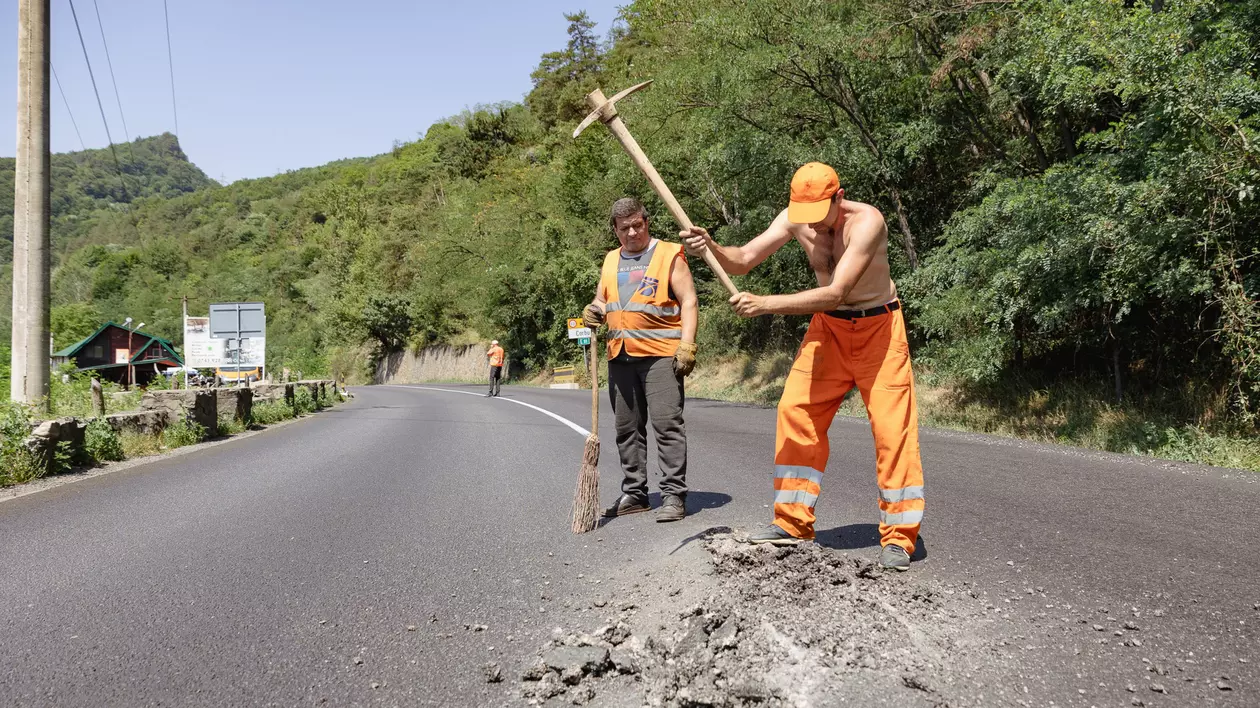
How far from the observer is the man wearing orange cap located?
3578mm

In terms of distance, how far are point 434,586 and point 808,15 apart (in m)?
14.0

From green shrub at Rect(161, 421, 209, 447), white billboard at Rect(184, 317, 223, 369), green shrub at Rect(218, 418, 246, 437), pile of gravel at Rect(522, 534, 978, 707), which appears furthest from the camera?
white billboard at Rect(184, 317, 223, 369)

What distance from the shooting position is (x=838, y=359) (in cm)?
386

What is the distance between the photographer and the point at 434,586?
3646mm

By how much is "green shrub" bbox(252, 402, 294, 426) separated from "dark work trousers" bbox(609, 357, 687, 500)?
1161 cm

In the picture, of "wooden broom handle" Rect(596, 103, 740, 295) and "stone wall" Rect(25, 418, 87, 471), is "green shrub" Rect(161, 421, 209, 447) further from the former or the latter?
"wooden broom handle" Rect(596, 103, 740, 295)

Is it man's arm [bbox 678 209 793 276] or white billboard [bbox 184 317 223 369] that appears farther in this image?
white billboard [bbox 184 317 223 369]

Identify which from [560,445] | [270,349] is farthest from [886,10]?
[270,349]

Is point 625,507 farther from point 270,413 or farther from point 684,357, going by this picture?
point 270,413

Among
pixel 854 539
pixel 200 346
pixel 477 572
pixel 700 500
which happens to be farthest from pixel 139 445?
pixel 200 346

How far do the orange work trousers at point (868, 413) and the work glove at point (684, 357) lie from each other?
82 centimetres

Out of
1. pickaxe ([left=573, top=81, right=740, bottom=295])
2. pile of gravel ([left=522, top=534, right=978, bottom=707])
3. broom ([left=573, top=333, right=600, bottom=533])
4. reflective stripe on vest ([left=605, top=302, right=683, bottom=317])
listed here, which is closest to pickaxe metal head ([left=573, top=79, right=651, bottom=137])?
pickaxe ([left=573, top=81, right=740, bottom=295])

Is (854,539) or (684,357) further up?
(684,357)

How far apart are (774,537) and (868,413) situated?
0.72 m
